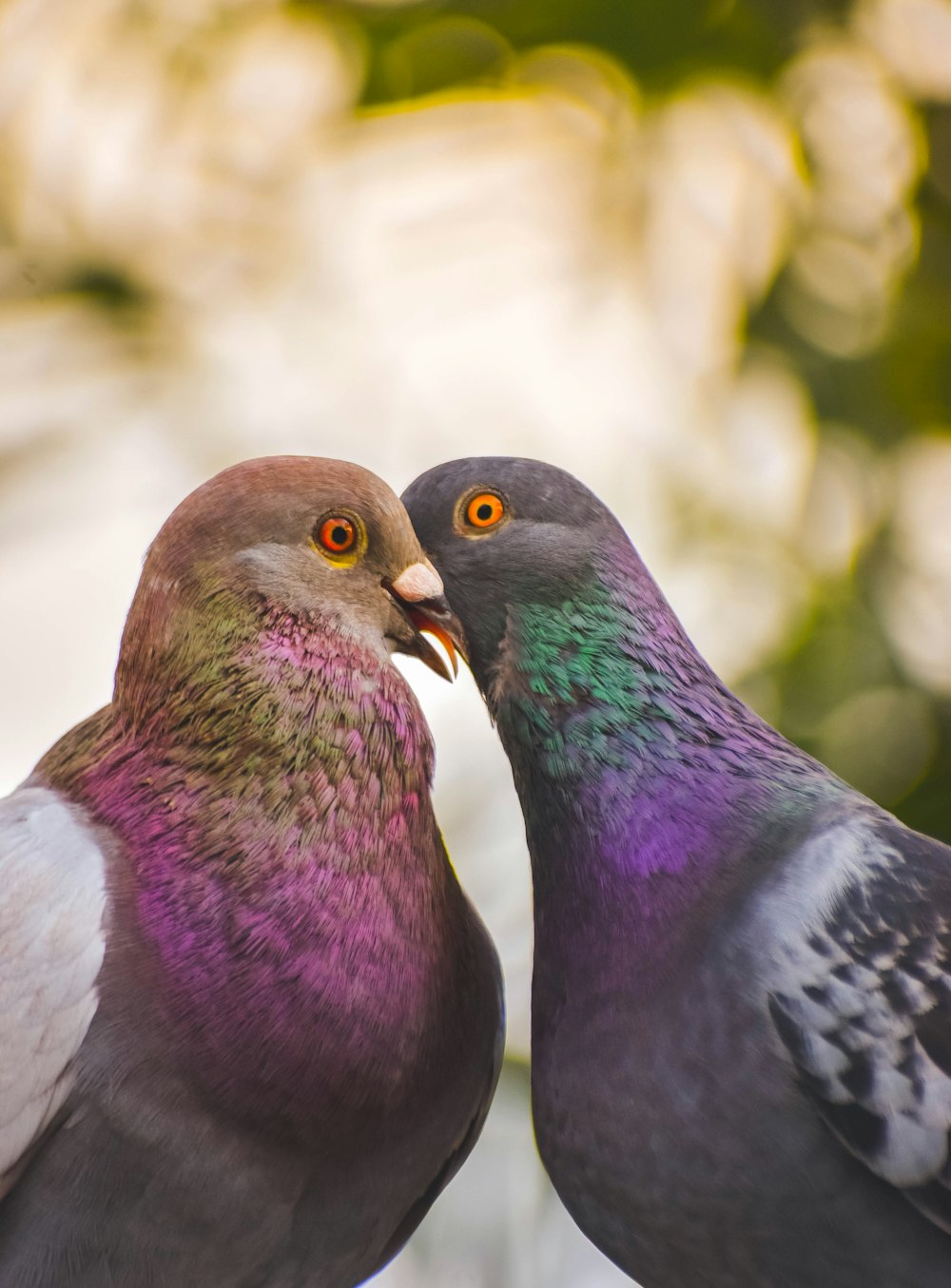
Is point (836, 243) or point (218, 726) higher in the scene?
point (836, 243)

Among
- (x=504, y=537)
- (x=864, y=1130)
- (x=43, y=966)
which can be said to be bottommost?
(x=43, y=966)

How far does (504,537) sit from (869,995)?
2.58 ft

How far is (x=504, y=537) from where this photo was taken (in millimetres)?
1941

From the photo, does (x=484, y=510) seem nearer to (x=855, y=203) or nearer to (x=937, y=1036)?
(x=937, y=1036)

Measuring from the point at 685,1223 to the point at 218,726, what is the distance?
0.84 meters

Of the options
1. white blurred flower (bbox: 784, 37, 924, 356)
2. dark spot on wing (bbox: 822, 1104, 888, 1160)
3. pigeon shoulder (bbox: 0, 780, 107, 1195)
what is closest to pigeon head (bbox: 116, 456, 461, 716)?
pigeon shoulder (bbox: 0, 780, 107, 1195)

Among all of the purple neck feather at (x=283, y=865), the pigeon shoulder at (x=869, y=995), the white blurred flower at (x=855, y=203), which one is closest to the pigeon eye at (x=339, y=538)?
the purple neck feather at (x=283, y=865)

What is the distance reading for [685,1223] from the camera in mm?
1647

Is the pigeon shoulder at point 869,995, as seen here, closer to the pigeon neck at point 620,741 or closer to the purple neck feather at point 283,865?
the pigeon neck at point 620,741

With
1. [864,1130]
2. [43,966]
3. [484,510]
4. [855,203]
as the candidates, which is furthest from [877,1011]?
[855,203]

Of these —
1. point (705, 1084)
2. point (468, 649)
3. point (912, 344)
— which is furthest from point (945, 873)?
point (912, 344)

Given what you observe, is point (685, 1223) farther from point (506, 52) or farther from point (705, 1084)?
point (506, 52)

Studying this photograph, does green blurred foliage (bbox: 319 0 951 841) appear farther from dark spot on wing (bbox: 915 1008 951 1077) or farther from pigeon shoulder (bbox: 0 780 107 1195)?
pigeon shoulder (bbox: 0 780 107 1195)

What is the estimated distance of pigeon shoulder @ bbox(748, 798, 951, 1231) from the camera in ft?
5.21
